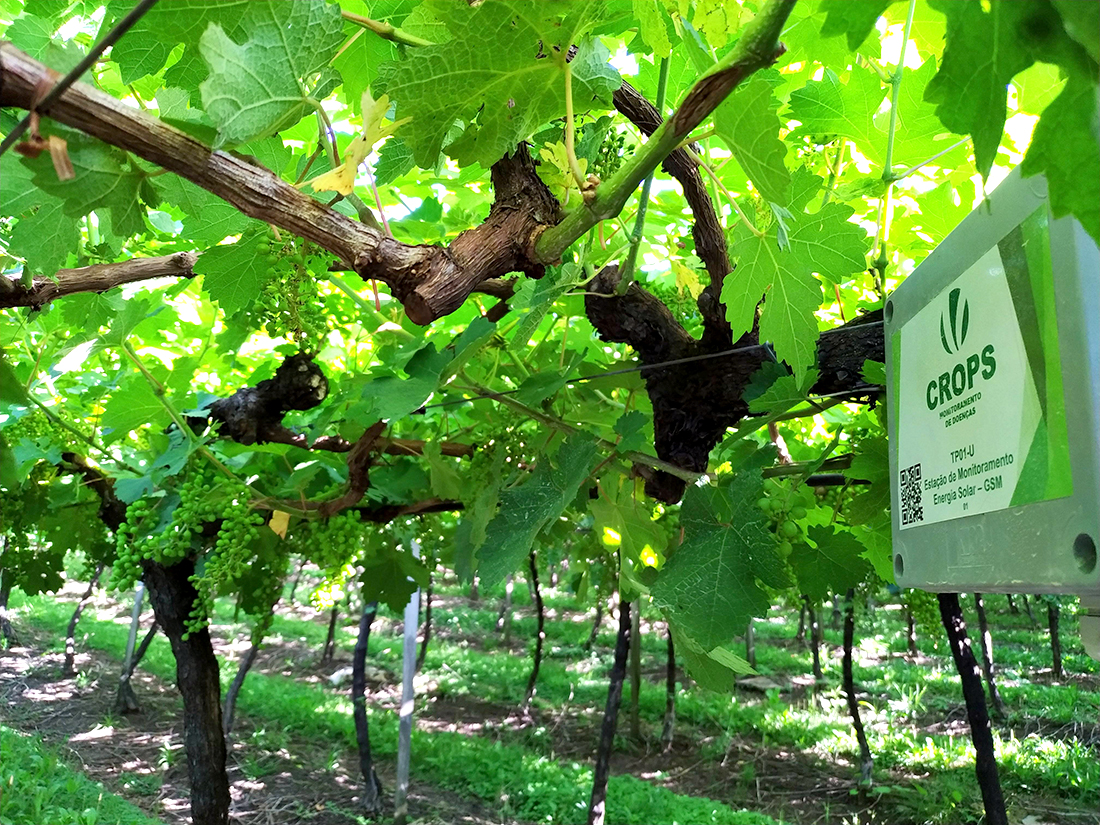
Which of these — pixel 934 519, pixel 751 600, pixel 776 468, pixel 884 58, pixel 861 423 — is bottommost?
pixel 751 600

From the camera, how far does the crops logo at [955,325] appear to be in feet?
2.75

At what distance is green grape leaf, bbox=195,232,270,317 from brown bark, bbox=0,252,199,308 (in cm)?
7

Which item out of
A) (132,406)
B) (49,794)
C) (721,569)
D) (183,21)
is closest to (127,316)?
(132,406)

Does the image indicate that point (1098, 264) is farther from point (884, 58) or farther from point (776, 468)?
point (884, 58)

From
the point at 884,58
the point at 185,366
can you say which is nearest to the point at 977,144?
the point at 884,58

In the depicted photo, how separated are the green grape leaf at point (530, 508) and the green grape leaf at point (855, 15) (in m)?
1.04

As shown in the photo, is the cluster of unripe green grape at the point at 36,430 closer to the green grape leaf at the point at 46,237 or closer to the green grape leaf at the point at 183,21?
the green grape leaf at the point at 46,237

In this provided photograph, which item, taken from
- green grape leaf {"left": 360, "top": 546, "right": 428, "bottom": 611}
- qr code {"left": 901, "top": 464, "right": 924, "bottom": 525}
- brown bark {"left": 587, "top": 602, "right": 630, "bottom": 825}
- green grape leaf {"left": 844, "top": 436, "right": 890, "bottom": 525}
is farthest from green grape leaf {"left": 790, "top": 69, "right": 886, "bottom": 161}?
brown bark {"left": 587, "top": 602, "right": 630, "bottom": 825}

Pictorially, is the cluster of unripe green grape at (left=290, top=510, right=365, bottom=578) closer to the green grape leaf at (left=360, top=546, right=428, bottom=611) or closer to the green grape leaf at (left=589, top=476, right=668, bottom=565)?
the green grape leaf at (left=360, top=546, right=428, bottom=611)

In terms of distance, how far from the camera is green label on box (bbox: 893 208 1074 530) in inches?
25.8

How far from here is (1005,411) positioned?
0.72 m

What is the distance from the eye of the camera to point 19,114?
1116 mm

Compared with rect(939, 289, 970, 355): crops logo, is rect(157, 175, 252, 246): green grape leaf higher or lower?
higher

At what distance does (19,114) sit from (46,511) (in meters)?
2.24
